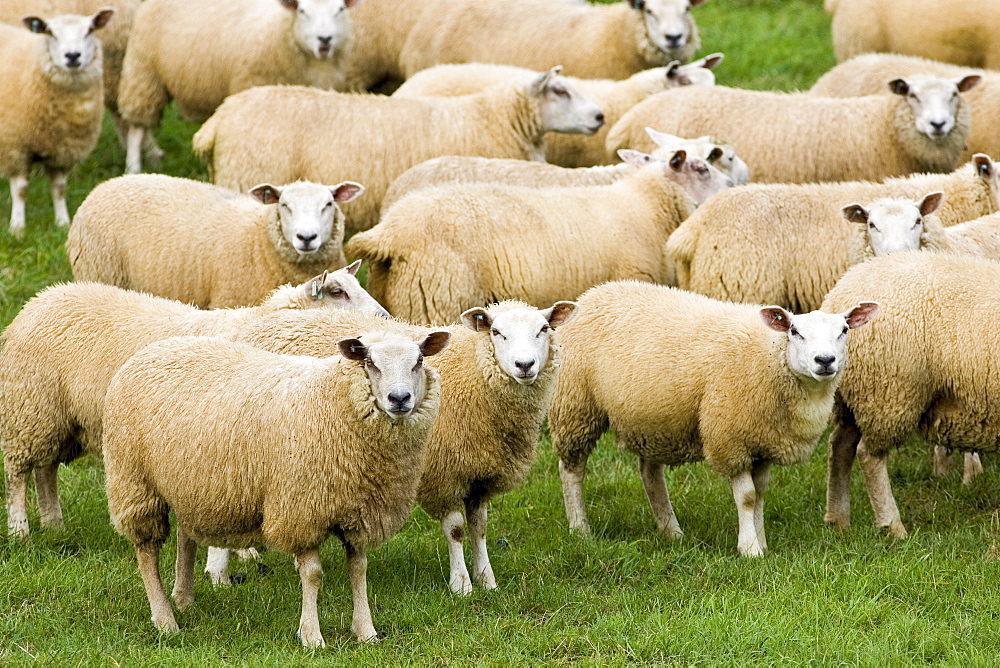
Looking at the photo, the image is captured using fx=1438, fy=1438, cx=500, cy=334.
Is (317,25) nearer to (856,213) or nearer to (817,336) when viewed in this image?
(856,213)

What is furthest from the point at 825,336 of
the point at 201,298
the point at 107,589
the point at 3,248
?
the point at 3,248

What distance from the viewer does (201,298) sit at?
902 cm

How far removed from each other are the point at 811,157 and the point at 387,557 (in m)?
5.02

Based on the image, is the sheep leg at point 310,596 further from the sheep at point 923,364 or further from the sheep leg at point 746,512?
the sheep at point 923,364

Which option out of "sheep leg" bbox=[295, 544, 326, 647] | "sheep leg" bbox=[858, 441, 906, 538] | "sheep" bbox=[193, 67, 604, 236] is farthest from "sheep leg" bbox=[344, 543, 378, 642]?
"sheep" bbox=[193, 67, 604, 236]

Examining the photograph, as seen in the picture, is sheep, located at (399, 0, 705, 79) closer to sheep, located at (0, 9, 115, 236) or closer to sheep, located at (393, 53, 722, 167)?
sheep, located at (393, 53, 722, 167)

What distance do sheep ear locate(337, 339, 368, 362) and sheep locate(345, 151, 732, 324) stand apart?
2.62m

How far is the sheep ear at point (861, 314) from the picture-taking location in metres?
6.75

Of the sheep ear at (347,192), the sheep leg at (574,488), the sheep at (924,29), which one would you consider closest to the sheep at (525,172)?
the sheep ear at (347,192)

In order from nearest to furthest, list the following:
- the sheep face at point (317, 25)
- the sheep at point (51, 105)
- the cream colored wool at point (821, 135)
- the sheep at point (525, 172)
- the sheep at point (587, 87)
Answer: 1. the sheep at point (525, 172)
2. the cream colored wool at point (821, 135)
3. the sheep at point (51, 105)
4. the sheep at point (587, 87)
5. the sheep face at point (317, 25)

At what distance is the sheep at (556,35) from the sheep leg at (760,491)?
6.55m

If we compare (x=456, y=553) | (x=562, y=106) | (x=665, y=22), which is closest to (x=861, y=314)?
(x=456, y=553)

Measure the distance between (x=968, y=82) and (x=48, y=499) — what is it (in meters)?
7.16

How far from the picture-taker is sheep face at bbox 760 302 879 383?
653cm
